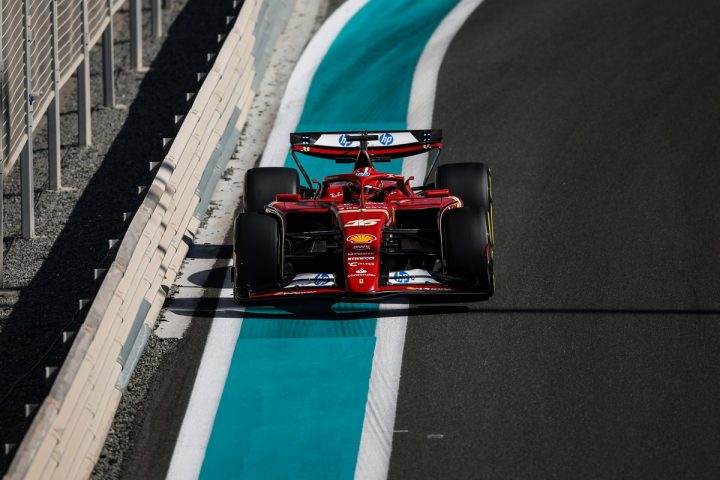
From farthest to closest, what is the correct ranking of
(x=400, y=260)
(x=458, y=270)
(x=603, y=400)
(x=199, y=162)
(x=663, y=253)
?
(x=199, y=162) → (x=663, y=253) → (x=400, y=260) → (x=458, y=270) → (x=603, y=400)

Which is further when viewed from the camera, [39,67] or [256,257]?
[39,67]

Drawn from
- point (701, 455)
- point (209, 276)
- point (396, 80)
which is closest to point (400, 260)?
point (209, 276)

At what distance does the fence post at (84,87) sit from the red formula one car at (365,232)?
3.74 m

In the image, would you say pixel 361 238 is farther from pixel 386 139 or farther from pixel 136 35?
pixel 136 35

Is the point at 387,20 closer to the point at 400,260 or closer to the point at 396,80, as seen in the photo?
the point at 396,80

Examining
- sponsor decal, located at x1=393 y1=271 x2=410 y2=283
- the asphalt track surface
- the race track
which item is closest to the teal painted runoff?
the race track

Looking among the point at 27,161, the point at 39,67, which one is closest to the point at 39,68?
the point at 39,67

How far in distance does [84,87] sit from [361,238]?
572 cm

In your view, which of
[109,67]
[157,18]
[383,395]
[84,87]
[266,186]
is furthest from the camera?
[157,18]

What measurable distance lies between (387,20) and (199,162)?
6728mm

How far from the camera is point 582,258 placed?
13227mm

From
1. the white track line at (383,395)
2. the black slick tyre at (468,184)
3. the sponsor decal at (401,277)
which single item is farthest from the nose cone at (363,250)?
the black slick tyre at (468,184)

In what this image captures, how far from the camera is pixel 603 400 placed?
10.6m

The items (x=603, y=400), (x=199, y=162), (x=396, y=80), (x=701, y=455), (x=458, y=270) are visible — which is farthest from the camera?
(x=396, y=80)
